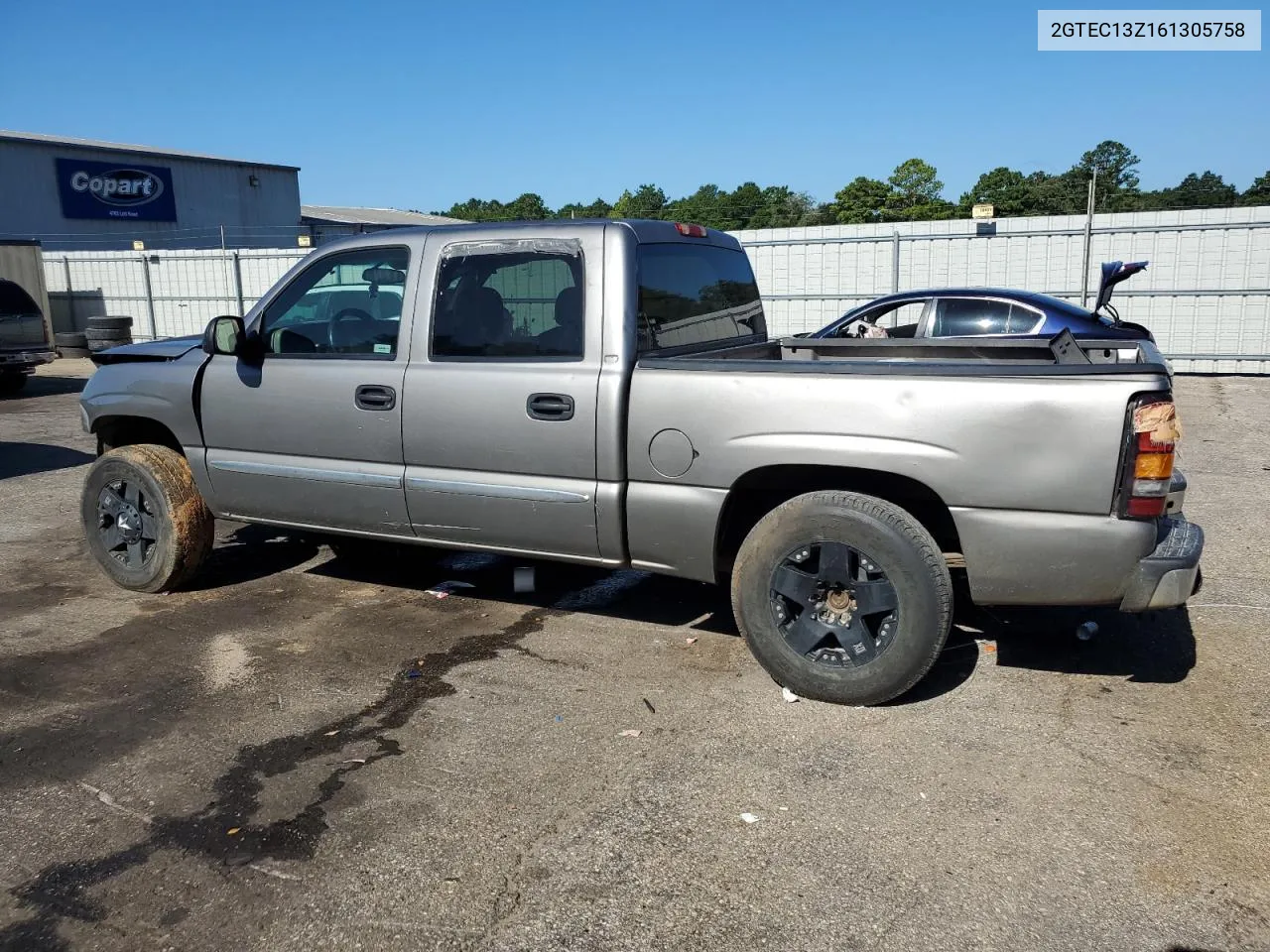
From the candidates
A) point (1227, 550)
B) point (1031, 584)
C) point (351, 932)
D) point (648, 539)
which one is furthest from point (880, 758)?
point (1227, 550)

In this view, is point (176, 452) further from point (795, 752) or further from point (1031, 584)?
point (1031, 584)

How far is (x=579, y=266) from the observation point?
4.48 meters

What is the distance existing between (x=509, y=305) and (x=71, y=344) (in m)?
21.5

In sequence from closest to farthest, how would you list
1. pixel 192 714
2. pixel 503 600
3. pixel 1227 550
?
pixel 192 714, pixel 503 600, pixel 1227 550

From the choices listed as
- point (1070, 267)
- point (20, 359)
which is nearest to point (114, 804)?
point (20, 359)

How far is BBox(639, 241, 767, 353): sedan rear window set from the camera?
461cm

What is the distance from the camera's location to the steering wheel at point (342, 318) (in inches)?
199

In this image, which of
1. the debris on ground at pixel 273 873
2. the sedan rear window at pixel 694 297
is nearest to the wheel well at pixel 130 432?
the sedan rear window at pixel 694 297

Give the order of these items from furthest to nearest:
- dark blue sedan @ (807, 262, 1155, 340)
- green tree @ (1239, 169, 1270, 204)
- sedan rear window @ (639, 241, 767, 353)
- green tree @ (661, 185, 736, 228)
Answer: green tree @ (1239, 169, 1270, 204), green tree @ (661, 185, 736, 228), dark blue sedan @ (807, 262, 1155, 340), sedan rear window @ (639, 241, 767, 353)

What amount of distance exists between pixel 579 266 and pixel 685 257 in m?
0.74

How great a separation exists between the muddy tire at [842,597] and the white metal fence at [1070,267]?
12.8m

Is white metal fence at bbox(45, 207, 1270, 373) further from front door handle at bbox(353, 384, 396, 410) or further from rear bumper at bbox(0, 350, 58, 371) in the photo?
front door handle at bbox(353, 384, 396, 410)

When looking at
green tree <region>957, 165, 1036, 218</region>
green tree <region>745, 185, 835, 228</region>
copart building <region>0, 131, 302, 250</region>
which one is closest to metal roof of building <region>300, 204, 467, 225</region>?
copart building <region>0, 131, 302, 250</region>

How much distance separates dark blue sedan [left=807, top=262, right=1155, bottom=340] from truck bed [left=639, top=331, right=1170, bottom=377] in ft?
12.7
